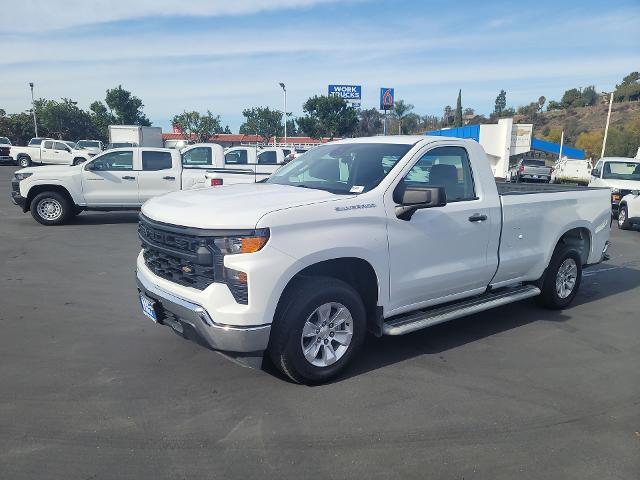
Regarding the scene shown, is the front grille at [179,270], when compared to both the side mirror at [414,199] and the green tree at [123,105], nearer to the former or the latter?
the side mirror at [414,199]

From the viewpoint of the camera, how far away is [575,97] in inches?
4173

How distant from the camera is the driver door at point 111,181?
11688 mm

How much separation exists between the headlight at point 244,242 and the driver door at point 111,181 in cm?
944

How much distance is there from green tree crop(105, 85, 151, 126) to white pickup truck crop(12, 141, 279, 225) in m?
54.8

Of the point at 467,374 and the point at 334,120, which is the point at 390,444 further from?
the point at 334,120

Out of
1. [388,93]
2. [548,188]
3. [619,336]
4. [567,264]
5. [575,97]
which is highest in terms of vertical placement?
[575,97]

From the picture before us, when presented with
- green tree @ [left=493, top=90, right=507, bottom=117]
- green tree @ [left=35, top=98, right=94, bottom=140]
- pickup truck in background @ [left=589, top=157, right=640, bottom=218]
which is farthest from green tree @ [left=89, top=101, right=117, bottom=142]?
green tree @ [left=493, top=90, right=507, bottom=117]

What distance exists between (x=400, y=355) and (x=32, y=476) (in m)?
2.95

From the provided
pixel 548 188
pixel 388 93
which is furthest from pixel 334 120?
pixel 548 188

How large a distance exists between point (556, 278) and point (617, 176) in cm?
1077

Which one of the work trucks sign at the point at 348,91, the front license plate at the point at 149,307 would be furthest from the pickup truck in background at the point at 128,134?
the front license plate at the point at 149,307

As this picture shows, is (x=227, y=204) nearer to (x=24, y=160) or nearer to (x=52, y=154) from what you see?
(x=52, y=154)

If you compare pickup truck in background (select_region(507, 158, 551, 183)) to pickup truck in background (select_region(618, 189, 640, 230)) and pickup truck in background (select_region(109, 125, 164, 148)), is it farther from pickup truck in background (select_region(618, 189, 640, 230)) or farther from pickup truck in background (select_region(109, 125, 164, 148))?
pickup truck in background (select_region(109, 125, 164, 148))

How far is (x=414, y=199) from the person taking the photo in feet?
13.1
